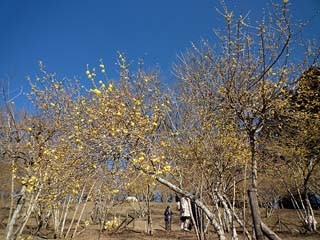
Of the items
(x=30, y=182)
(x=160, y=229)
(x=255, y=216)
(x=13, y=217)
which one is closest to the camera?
(x=255, y=216)

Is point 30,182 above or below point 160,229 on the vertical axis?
above

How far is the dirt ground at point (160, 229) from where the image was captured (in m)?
15.2

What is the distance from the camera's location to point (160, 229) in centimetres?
2098

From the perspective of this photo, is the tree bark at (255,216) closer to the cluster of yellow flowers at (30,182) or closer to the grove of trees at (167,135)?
the grove of trees at (167,135)

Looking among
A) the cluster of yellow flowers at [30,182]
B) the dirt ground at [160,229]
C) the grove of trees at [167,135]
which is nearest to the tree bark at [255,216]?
the grove of trees at [167,135]

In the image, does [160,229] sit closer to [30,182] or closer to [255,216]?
[30,182]

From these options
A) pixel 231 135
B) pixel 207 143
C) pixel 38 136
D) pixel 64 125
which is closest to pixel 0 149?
pixel 38 136

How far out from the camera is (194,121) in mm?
9039

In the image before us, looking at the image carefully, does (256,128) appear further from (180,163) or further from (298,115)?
(180,163)

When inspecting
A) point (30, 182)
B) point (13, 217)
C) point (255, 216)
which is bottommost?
point (255, 216)

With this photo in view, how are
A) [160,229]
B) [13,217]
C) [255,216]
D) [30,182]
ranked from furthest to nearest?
[160,229] < [13,217] < [30,182] < [255,216]

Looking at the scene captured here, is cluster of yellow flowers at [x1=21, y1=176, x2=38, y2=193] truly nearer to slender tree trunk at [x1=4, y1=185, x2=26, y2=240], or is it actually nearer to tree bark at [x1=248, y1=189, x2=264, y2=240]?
slender tree trunk at [x1=4, y1=185, x2=26, y2=240]

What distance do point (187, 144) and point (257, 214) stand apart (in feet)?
14.4

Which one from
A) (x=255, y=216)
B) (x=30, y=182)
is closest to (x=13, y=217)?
(x=30, y=182)
